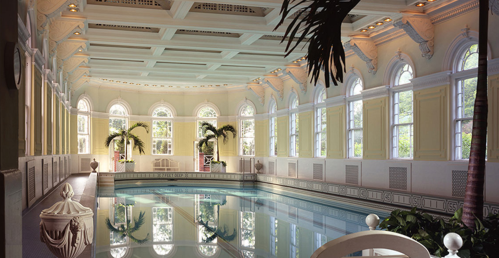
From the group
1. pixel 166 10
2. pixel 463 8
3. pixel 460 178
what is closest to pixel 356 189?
pixel 460 178

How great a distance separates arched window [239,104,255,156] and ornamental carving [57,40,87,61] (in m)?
11.5

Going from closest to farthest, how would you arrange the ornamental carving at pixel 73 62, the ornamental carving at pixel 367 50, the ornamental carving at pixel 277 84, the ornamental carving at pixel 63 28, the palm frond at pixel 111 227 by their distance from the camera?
the palm frond at pixel 111 227, the ornamental carving at pixel 63 28, the ornamental carving at pixel 367 50, the ornamental carving at pixel 73 62, the ornamental carving at pixel 277 84

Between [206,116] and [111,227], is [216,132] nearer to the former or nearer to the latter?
[206,116]

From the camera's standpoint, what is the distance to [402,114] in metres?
11.7

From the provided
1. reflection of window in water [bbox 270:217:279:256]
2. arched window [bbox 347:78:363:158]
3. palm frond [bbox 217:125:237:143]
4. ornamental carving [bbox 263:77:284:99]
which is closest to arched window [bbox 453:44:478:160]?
arched window [bbox 347:78:363:158]

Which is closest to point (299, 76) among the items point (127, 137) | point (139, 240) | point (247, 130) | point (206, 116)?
point (247, 130)

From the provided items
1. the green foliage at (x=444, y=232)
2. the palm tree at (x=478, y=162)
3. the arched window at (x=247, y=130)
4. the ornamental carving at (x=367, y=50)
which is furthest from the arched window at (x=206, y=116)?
the palm tree at (x=478, y=162)

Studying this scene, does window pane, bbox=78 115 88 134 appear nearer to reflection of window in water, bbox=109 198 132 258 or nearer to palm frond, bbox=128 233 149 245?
reflection of window in water, bbox=109 198 132 258

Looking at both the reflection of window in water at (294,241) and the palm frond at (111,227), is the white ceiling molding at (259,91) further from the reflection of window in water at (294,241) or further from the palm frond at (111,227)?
the palm frond at (111,227)

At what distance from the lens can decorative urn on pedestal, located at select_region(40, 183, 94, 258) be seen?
3.68 meters

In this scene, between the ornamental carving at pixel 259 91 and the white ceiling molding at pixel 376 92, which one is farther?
the ornamental carving at pixel 259 91

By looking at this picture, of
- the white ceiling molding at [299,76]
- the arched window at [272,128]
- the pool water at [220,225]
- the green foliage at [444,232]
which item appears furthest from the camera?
the arched window at [272,128]

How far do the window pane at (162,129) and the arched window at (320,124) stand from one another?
417 inches

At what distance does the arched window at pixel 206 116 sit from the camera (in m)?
24.5
